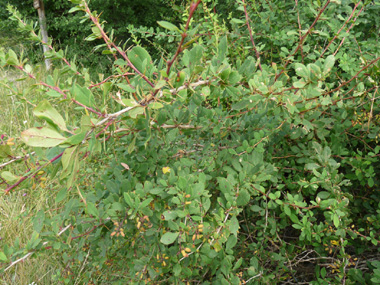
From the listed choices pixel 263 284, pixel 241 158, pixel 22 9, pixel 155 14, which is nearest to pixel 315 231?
pixel 263 284

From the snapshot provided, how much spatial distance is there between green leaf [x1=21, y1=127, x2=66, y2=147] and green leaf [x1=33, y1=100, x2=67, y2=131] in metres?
0.02

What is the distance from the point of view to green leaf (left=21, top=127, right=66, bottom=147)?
18.9 inches

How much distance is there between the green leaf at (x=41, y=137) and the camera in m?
0.48

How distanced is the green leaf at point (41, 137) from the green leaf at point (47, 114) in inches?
0.7

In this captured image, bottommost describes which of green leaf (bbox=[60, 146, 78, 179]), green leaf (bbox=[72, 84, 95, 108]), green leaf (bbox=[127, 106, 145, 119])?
green leaf (bbox=[60, 146, 78, 179])

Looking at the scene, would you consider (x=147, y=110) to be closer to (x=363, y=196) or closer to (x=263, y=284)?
(x=263, y=284)

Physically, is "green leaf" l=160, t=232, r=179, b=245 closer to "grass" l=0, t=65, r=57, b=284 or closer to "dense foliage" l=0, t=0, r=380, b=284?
"dense foliage" l=0, t=0, r=380, b=284

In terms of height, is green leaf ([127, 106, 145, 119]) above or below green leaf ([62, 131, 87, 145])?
below

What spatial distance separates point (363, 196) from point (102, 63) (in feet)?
13.1

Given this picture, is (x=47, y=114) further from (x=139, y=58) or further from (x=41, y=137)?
(x=139, y=58)

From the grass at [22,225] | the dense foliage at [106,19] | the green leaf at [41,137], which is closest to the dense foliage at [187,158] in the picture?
the green leaf at [41,137]

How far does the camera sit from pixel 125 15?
163 inches

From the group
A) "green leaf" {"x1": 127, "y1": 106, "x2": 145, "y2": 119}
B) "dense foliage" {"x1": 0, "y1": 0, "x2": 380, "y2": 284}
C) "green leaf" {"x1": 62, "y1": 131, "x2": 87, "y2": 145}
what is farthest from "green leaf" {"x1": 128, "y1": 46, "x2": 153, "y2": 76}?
"green leaf" {"x1": 62, "y1": 131, "x2": 87, "y2": 145}

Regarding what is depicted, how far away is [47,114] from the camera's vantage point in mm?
511
